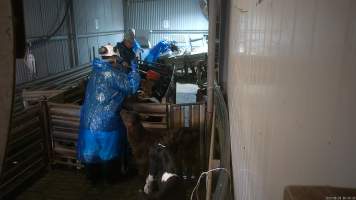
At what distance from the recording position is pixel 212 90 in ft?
11.4

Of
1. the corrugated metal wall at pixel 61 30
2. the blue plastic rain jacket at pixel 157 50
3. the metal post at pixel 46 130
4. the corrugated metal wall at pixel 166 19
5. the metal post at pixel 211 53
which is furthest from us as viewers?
the corrugated metal wall at pixel 166 19

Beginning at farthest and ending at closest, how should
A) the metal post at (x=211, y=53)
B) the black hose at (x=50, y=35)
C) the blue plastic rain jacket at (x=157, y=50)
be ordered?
the blue plastic rain jacket at (x=157, y=50), the black hose at (x=50, y=35), the metal post at (x=211, y=53)

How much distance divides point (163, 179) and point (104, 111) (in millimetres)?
1341

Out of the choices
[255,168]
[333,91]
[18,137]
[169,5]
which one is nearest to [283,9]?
[333,91]

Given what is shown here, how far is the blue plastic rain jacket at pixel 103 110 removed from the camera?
3516mm

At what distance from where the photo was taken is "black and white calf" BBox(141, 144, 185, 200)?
2551 mm

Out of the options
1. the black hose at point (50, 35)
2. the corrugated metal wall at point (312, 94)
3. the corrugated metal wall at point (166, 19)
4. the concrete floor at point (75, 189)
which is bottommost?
the concrete floor at point (75, 189)

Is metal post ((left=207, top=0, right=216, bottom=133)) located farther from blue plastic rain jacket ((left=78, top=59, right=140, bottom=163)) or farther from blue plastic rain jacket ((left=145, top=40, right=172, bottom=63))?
blue plastic rain jacket ((left=145, top=40, right=172, bottom=63))

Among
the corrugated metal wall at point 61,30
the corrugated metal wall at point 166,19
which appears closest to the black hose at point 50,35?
the corrugated metal wall at point 61,30

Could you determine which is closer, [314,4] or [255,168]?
[314,4]

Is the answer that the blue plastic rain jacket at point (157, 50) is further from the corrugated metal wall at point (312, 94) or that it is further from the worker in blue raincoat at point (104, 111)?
the corrugated metal wall at point (312, 94)

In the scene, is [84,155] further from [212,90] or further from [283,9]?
[283,9]

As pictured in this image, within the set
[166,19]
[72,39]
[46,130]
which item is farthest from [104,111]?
[166,19]

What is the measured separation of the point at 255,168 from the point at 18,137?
3.38 metres
